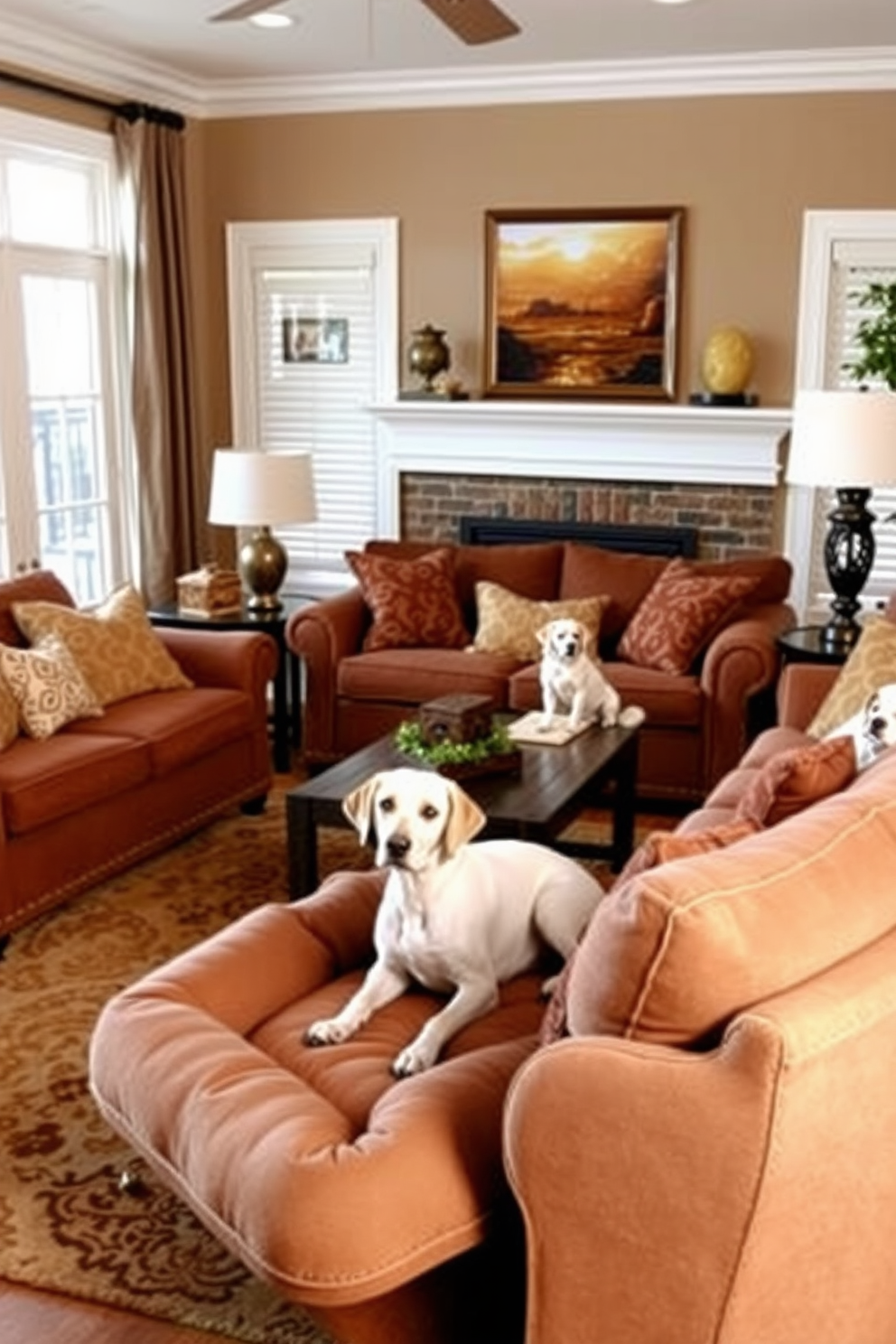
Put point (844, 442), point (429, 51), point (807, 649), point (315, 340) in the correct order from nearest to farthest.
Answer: point (844, 442), point (807, 649), point (429, 51), point (315, 340)

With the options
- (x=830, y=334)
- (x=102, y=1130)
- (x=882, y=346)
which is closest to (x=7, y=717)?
(x=102, y=1130)

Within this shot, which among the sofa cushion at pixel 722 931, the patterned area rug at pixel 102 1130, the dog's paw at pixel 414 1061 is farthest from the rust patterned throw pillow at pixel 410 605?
the sofa cushion at pixel 722 931

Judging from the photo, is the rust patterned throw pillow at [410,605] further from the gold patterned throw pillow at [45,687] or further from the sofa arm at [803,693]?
the sofa arm at [803,693]

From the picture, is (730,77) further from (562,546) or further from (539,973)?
(539,973)

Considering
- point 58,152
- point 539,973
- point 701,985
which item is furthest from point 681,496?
point 701,985

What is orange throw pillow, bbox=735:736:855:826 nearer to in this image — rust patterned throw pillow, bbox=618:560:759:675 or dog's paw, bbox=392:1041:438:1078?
dog's paw, bbox=392:1041:438:1078

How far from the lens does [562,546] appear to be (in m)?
5.52

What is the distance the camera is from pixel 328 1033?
227 cm

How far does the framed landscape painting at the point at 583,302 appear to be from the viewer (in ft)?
19.4

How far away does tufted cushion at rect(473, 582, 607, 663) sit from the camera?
16.6 feet

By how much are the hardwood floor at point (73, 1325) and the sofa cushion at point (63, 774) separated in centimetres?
151

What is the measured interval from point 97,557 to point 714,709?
2974 mm

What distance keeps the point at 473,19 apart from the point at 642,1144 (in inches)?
109

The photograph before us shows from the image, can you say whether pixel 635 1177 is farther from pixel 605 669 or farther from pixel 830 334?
pixel 830 334
